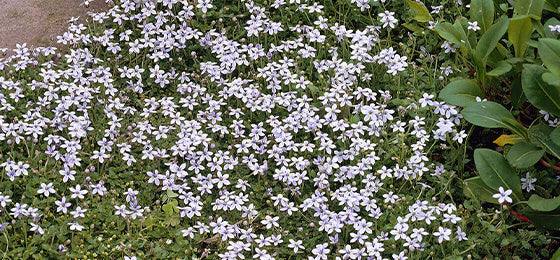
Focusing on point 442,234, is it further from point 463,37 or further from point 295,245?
point 463,37

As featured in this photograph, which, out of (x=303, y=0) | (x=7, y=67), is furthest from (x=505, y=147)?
(x=7, y=67)

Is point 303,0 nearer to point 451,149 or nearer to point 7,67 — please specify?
point 451,149

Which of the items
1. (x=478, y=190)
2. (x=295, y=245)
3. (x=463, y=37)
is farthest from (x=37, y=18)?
(x=478, y=190)

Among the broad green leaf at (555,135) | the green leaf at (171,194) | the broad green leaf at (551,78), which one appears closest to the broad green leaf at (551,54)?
the broad green leaf at (551,78)

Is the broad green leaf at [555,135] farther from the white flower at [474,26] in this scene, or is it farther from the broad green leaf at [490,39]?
the white flower at [474,26]

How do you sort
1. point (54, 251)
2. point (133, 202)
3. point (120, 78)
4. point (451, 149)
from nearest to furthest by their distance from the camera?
point (54, 251) < point (133, 202) < point (451, 149) < point (120, 78)

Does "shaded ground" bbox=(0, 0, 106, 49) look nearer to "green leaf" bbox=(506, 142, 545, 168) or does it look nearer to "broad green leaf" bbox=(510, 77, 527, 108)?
"broad green leaf" bbox=(510, 77, 527, 108)
